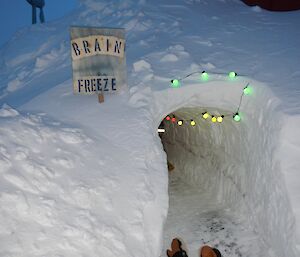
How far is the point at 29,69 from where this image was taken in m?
8.77

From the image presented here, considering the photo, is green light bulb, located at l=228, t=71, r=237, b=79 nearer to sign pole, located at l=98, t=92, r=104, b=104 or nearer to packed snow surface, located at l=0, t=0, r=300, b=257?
packed snow surface, located at l=0, t=0, r=300, b=257

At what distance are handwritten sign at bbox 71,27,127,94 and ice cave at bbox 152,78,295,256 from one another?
3.08 feet

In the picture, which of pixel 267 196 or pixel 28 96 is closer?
pixel 267 196

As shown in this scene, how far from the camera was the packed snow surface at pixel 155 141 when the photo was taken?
3801mm

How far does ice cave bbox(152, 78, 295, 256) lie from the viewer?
5113mm

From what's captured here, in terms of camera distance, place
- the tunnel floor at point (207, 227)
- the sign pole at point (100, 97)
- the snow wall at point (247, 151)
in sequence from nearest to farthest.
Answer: the snow wall at point (247, 151), the sign pole at point (100, 97), the tunnel floor at point (207, 227)

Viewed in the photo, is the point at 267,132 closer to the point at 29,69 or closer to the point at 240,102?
the point at 240,102

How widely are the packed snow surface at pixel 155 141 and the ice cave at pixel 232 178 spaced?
3 cm

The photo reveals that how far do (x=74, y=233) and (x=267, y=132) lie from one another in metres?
3.65

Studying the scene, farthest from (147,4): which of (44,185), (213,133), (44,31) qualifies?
(44,185)

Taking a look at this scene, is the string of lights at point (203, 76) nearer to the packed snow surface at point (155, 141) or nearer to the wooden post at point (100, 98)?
the packed snow surface at point (155, 141)

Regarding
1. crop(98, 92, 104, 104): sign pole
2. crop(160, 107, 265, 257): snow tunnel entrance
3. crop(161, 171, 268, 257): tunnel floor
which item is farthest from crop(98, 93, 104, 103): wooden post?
crop(161, 171, 268, 257): tunnel floor

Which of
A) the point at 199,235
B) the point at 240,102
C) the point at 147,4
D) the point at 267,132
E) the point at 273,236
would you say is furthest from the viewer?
the point at 147,4

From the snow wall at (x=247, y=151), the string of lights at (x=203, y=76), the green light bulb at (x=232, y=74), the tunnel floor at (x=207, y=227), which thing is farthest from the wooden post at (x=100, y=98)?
the tunnel floor at (x=207, y=227)
